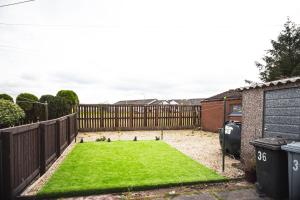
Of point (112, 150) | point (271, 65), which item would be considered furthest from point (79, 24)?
point (271, 65)

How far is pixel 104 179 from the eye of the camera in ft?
17.6

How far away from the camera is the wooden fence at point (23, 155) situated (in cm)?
399

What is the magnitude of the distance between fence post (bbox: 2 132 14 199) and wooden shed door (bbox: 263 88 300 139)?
540 cm

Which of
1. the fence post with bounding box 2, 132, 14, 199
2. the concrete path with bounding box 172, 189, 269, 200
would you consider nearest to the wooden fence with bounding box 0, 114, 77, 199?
the fence post with bounding box 2, 132, 14, 199

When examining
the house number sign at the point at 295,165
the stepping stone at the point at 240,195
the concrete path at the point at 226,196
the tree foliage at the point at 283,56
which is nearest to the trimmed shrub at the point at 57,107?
the concrete path at the point at 226,196

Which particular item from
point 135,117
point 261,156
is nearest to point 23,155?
point 261,156

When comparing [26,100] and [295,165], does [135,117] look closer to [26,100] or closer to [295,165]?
[26,100]

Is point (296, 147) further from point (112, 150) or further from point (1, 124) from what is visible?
point (1, 124)

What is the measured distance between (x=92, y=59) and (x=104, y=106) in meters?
4.09

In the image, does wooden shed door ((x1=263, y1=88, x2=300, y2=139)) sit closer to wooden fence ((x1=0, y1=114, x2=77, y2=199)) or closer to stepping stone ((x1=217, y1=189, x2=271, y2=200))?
stepping stone ((x1=217, y1=189, x2=271, y2=200))

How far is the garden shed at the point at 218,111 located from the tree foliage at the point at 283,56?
39.9ft

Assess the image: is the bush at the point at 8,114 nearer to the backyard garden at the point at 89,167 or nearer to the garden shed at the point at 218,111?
the backyard garden at the point at 89,167

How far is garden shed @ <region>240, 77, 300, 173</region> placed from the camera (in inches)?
205

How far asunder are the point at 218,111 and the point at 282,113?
9.95 metres
